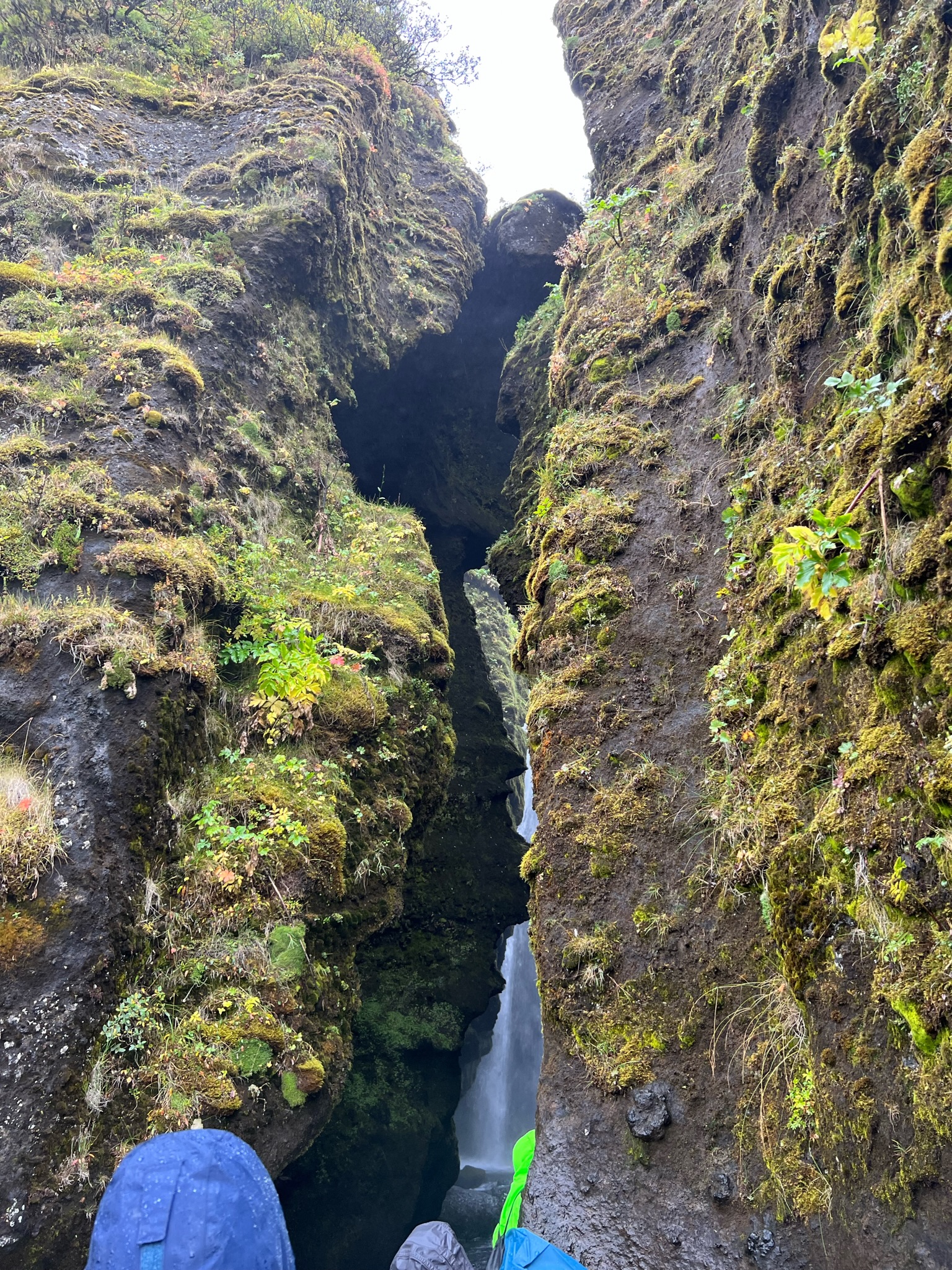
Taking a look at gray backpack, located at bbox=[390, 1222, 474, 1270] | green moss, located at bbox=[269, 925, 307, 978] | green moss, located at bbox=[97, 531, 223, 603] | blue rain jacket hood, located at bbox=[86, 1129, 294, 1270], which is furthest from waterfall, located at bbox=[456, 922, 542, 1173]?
blue rain jacket hood, located at bbox=[86, 1129, 294, 1270]

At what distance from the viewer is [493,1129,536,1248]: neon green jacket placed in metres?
4.28

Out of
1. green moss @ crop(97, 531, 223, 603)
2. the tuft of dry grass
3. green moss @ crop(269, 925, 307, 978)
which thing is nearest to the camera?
the tuft of dry grass

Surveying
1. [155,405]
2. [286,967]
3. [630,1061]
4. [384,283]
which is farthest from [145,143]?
[630,1061]

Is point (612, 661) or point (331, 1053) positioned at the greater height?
point (612, 661)

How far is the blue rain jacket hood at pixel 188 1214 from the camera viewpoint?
1929 mm

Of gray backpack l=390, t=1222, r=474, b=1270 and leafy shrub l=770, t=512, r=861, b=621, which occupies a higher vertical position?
leafy shrub l=770, t=512, r=861, b=621

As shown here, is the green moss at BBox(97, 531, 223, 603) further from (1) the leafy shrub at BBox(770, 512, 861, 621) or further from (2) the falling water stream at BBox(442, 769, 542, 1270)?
(2) the falling water stream at BBox(442, 769, 542, 1270)

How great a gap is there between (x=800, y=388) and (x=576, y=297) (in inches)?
234

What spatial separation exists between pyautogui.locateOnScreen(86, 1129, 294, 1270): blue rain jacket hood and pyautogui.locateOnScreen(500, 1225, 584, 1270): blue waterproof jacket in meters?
0.96

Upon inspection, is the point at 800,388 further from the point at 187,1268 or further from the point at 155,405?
the point at 155,405

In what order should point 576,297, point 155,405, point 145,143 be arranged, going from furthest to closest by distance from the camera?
point 145,143
point 576,297
point 155,405

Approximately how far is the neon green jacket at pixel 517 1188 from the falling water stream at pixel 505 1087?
10683 millimetres

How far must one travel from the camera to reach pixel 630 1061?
4.10m

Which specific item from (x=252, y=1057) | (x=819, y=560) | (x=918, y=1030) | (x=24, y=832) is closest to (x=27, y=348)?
(x=24, y=832)
